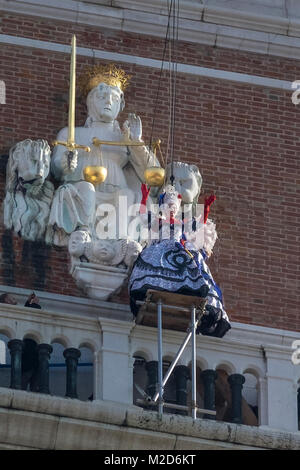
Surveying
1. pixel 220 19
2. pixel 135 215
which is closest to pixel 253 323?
pixel 135 215

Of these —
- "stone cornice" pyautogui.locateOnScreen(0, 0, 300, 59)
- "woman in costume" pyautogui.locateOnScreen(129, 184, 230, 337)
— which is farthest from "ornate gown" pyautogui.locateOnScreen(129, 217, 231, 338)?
"stone cornice" pyautogui.locateOnScreen(0, 0, 300, 59)

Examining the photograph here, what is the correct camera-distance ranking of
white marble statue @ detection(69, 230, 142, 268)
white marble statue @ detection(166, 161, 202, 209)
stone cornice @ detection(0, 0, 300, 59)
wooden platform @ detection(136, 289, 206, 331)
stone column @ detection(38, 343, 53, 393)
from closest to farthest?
1. stone column @ detection(38, 343, 53, 393)
2. wooden platform @ detection(136, 289, 206, 331)
3. white marble statue @ detection(69, 230, 142, 268)
4. white marble statue @ detection(166, 161, 202, 209)
5. stone cornice @ detection(0, 0, 300, 59)

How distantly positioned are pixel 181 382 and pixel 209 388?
0.27 meters

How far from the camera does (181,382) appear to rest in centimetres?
2589

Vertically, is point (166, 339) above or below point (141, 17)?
below

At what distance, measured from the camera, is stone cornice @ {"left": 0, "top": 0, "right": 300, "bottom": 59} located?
97.0 feet

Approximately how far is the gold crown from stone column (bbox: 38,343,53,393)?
13.1 ft

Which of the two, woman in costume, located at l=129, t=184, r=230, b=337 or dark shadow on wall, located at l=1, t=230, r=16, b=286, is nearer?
woman in costume, located at l=129, t=184, r=230, b=337

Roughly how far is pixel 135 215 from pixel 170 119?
1.51m

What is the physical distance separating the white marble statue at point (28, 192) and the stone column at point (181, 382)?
2679 mm

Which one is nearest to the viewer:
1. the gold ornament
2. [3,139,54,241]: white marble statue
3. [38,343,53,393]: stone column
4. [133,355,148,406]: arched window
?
[38,343,53,393]: stone column

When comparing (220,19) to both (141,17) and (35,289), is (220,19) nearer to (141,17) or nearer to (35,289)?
(141,17)

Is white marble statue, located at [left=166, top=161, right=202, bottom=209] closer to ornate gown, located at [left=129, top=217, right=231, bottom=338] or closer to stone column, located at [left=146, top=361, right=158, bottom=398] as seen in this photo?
ornate gown, located at [left=129, top=217, right=231, bottom=338]
